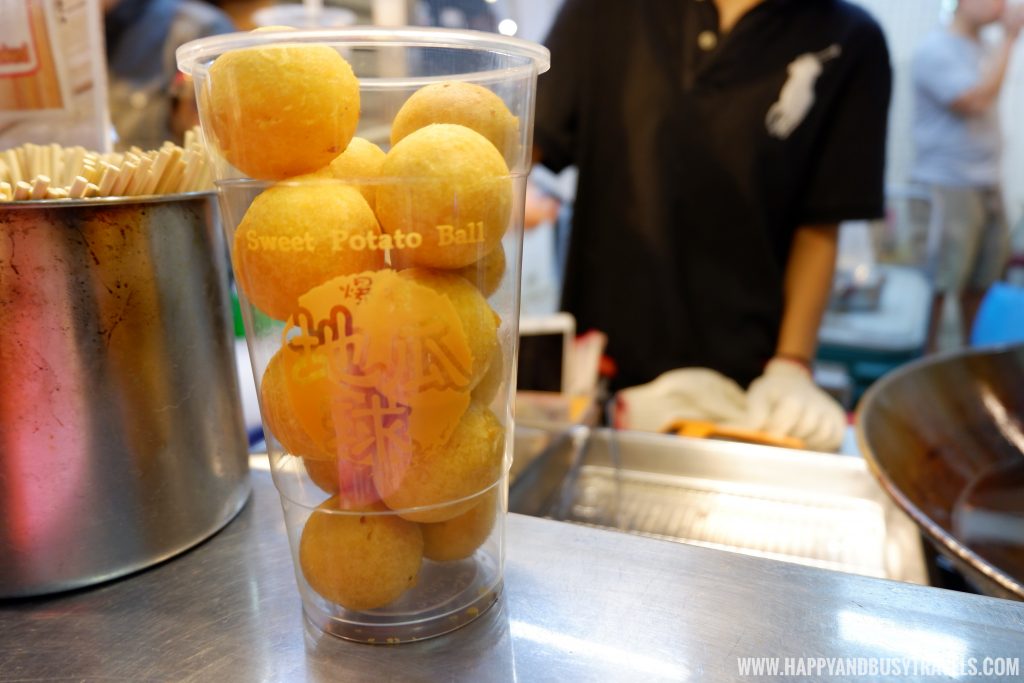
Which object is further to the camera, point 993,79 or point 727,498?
point 993,79

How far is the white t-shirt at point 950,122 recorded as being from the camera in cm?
335

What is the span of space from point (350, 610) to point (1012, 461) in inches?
37.6

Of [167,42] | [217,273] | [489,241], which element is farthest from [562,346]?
[167,42]

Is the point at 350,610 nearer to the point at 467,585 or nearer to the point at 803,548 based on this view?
the point at 467,585

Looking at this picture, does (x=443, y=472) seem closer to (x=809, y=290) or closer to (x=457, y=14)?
(x=809, y=290)

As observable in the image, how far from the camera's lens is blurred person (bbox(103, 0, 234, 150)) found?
1.73 m

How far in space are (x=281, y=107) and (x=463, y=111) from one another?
0.11m

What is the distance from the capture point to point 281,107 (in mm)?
404

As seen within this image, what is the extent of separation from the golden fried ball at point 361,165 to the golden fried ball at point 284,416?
116mm

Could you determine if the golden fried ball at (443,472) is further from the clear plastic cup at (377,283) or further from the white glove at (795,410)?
the white glove at (795,410)

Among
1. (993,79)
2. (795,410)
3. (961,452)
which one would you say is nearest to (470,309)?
(961,452)

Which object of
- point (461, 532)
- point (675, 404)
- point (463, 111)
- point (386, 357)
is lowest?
point (675, 404)

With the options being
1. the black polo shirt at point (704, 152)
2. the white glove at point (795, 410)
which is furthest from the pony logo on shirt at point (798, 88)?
the white glove at point (795, 410)

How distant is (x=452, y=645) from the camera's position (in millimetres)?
464
